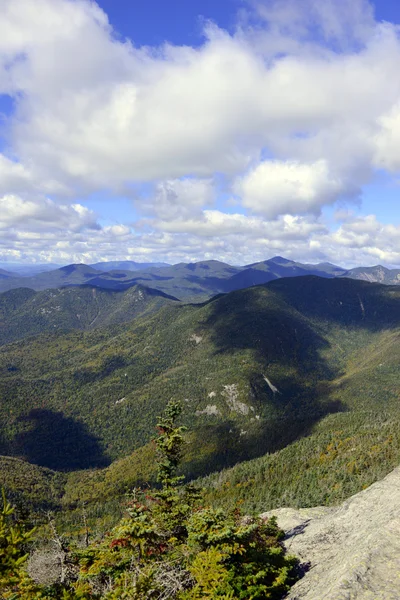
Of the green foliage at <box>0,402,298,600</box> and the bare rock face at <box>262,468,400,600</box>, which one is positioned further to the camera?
the bare rock face at <box>262,468,400,600</box>

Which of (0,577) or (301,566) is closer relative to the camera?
(0,577)

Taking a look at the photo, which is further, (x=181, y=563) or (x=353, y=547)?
(x=353, y=547)

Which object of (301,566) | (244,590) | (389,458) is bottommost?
(389,458)

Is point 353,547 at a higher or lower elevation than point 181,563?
higher

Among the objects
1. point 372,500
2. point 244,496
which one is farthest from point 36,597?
point 244,496

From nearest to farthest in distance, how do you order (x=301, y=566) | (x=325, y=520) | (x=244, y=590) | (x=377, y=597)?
(x=377, y=597)
(x=244, y=590)
(x=301, y=566)
(x=325, y=520)

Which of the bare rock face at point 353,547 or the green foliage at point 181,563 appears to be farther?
the bare rock face at point 353,547

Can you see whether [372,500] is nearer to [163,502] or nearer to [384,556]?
[384,556]

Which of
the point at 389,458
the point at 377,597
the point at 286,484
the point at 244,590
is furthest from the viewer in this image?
the point at 286,484
